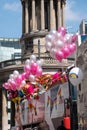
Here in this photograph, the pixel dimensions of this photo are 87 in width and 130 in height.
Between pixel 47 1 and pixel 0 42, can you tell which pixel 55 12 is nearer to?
pixel 47 1

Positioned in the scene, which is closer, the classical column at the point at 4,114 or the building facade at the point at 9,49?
the classical column at the point at 4,114

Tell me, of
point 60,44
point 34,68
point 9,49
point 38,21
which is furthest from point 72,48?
point 9,49

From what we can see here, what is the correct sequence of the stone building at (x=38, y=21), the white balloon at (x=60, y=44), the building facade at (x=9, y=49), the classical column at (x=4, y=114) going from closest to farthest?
the white balloon at (x=60, y=44) < the classical column at (x=4, y=114) < the stone building at (x=38, y=21) < the building facade at (x=9, y=49)

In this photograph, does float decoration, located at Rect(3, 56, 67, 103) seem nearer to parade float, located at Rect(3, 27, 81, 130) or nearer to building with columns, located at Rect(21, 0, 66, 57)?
parade float, located at Rect(3, 27, 81, 130)

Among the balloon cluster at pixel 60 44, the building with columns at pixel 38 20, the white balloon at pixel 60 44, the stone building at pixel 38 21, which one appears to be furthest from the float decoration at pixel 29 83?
the building with columns at pixel 38 20

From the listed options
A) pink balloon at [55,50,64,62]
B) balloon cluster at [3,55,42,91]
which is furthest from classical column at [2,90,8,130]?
pink balloon at [55,50,64,62]

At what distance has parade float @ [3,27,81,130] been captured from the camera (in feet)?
60.1

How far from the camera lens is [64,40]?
18641 millimetres

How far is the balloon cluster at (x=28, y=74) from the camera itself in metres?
22.8

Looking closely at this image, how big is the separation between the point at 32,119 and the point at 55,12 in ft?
133

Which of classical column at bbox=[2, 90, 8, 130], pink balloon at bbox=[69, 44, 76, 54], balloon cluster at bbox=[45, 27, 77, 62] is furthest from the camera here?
classical column at bbox=[2, 90, 8, 130]

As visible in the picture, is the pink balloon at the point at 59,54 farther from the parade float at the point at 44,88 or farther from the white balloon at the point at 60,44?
the white balloon at the point at 60,44

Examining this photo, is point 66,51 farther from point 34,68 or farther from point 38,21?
point 38,21

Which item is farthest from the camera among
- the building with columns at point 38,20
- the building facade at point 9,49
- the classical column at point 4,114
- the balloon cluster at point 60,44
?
the building facade at point 9,49
